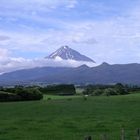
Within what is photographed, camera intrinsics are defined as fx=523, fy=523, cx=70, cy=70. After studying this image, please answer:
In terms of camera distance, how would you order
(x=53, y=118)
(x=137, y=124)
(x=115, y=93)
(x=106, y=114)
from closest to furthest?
(x=137, y=124) → (x=53, y=118) → (x=106, y=114) → (x=115, y=93)

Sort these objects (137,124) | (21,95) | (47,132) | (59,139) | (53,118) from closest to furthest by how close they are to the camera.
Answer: (59,139) → (47,132) → (137,124) → (53,118) → (21,95)

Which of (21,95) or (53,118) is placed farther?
(21,95)

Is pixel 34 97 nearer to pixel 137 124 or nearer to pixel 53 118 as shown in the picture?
pixel 53 118

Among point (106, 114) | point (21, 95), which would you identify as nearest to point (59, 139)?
point (106, 114)

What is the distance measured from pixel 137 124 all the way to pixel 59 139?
→ 10.3 meters

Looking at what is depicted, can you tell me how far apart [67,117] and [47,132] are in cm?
1178

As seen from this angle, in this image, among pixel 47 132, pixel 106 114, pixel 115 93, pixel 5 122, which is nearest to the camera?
pixel 47 132

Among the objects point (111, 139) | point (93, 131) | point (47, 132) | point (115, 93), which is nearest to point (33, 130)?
point (47, 132)

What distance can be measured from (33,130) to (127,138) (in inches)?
303

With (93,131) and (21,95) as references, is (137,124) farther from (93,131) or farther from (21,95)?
(21,95)

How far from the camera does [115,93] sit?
100000mm

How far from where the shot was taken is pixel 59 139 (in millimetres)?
28828

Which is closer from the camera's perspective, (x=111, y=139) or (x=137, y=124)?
(x=111, y=139)

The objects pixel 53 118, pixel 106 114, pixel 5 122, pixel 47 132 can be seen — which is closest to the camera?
pixel 47 132
